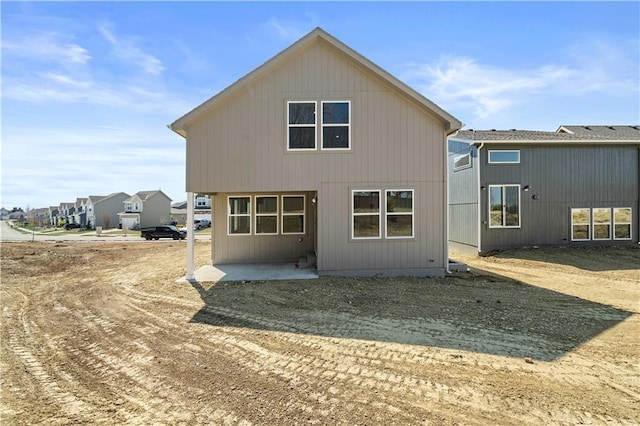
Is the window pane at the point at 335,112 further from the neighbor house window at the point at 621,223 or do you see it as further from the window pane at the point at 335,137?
the neighbor house window at the point at 621,223

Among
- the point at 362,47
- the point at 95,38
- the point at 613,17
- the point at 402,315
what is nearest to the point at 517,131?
the point at 613,17

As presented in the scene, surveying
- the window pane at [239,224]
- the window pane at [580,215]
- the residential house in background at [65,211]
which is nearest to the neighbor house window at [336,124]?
the window pane at [239,224]

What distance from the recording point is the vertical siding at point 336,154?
1014 cm

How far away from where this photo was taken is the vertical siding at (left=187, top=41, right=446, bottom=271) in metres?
10.1

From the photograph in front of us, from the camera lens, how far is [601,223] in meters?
15.7

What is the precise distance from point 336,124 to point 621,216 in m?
15.0

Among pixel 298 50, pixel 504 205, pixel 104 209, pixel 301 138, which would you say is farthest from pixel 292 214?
pixel 104 209

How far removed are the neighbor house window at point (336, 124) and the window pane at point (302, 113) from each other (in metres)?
0.34

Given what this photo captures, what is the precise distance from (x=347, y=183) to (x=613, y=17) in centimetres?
996

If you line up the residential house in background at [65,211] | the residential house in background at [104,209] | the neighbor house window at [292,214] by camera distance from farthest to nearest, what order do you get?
the residential house in background at [65,211], the residential house in background at [104,209], the neighbor house window at [292,214]

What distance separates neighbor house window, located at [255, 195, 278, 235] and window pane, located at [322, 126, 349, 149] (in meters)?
3.53

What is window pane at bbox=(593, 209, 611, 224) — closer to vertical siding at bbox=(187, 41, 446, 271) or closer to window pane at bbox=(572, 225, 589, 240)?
window pane at bbox=(572, 225, 589, 240)

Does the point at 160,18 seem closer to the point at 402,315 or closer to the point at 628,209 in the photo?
the point at 402,315

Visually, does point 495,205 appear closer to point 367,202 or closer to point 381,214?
point 381,214
